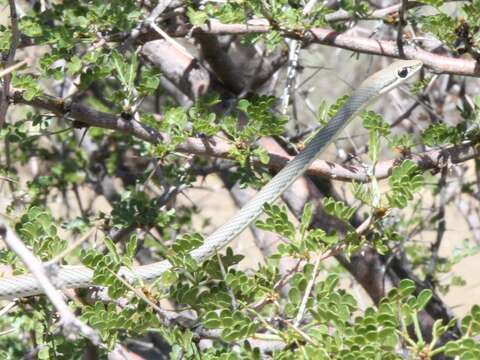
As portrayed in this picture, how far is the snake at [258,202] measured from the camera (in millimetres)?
2318

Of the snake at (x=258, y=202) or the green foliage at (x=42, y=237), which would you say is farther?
the snake at (x=258, y=202)

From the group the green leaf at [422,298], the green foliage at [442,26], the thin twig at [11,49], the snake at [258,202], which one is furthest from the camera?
the green foliage at [442,26]

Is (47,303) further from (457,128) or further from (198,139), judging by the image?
(457,128)

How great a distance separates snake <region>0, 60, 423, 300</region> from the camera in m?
2.32

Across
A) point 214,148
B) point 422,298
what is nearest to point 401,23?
point 214,148

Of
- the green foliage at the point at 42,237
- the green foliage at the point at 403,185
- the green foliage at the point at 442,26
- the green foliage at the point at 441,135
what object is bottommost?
the green foliage at the point at 403,185

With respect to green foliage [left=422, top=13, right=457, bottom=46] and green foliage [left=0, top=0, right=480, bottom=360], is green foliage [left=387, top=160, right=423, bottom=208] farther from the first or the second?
green foliage [left=422, top=13, right=457, bottom=46]

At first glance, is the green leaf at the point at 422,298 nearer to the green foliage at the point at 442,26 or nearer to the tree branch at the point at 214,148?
the tree branch at the point at 214,148

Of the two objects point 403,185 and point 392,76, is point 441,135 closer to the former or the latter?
point 392,76

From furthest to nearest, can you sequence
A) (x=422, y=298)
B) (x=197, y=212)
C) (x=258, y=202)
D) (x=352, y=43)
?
(x=197, y=212), (x=352, y=43), (x=258, y=202), (x=422, y=298)

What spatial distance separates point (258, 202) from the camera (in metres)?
2.59

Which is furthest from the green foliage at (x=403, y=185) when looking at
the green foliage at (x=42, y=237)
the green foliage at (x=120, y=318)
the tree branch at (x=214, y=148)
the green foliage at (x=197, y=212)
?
the green foliage at (x=42, y=237)

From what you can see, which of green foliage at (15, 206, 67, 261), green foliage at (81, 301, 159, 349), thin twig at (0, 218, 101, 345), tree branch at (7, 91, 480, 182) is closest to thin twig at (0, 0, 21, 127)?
green foliage at (15, 206, 67, 261)

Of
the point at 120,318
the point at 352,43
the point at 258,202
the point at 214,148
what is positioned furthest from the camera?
the point at 352,43
